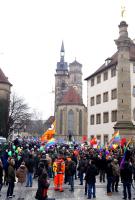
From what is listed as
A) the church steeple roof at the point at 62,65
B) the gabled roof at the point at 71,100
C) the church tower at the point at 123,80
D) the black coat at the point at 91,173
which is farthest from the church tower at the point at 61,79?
the black coat at the point at 91,173

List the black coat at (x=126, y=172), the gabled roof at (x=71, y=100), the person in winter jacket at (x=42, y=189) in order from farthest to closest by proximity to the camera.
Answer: the gabled roof at (x=71, y=100) < the black coat at (x=126, y=172) < the person in winter jacket at (x=42, y=189)

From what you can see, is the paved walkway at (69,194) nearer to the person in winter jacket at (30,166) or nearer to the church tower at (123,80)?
the person in winter jacket at (30,166)

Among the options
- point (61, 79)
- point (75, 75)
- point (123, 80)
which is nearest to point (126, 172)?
point (123, 80)

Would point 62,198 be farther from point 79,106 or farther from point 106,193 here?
point 79,106

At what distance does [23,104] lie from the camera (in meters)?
69.1

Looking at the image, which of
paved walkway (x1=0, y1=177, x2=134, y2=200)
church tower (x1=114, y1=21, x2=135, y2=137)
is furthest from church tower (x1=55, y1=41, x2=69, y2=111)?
paved walkway (x1=0, y1=177, x2=134, y2=200)

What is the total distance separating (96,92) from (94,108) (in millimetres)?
2909

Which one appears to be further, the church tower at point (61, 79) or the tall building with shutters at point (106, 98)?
the church tower at point (61, 79)

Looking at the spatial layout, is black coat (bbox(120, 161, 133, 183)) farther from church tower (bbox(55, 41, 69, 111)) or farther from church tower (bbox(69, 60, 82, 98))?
church tower (bbox(69, 60, 82, 98))

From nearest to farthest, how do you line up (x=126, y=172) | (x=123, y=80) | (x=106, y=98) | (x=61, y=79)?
→ (x=126, y=172) < (x=123, y=80) < (x=106, y=98) < (x=61, y=79)

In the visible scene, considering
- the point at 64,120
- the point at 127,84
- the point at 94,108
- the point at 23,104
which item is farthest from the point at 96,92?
the point at 64,120

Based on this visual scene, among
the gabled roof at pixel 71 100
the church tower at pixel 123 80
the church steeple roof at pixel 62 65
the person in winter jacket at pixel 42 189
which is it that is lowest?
the person in winter jacket at pixel 42 189

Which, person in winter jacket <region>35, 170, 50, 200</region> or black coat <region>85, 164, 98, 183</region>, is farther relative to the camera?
black coat <region>85, 164, 98, 183</region>

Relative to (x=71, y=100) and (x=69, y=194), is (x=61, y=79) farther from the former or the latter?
(x=69, y=194)
